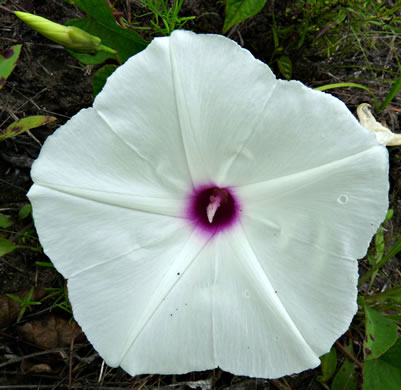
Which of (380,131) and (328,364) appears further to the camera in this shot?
(328,364)

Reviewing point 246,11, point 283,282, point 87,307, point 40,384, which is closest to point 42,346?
point 40,384

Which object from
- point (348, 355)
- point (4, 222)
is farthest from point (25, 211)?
point (348, 355)

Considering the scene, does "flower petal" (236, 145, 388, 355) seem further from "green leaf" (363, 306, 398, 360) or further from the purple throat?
"green leaf" (363, 306, 398, 360)

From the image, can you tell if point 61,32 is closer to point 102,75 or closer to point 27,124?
point 102,75

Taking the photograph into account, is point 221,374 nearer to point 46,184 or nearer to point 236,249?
point 236,249

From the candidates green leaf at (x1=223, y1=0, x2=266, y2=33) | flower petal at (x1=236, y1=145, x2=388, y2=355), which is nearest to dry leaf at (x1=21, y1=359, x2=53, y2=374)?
flower petal at (x1=236, y1=145, x2=388, y2=355)

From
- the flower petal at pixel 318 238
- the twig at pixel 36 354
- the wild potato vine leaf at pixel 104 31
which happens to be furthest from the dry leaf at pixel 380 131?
the twig at pixel 36 354
